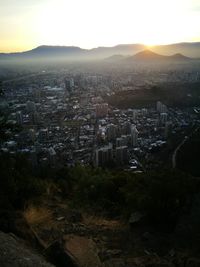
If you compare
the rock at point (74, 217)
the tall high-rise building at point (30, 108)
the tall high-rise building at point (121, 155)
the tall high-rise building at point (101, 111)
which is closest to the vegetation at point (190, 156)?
the tall high-rise building at point (121, 155)

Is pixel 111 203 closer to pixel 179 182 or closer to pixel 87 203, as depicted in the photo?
pixel 87 203

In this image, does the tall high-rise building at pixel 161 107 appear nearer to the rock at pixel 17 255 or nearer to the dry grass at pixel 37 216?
the dry grass at pixel 37 216

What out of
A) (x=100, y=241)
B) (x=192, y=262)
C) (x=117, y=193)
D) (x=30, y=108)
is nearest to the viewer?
(x=192, y=262)

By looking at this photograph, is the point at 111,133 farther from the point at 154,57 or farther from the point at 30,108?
the point at 154,57

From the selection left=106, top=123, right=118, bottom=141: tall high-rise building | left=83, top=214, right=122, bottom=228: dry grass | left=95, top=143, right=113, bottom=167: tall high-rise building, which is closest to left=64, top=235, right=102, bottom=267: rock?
left=83, top=214, right=122, bottom=228: dry grass

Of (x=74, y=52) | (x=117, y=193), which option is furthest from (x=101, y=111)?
(x=74, y=52)

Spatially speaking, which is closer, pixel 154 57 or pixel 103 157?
pixel 103 157
